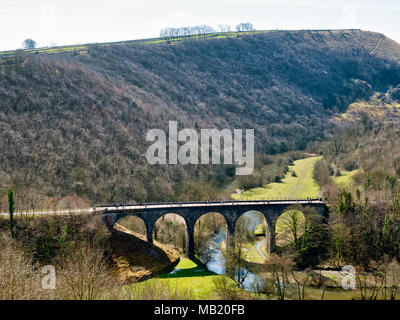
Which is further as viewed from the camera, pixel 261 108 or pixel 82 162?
pixel 261 108

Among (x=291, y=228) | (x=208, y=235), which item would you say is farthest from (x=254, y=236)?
(x=291, y=228)

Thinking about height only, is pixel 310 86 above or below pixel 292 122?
above

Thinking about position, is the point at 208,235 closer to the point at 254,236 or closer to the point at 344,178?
the point at 254,236

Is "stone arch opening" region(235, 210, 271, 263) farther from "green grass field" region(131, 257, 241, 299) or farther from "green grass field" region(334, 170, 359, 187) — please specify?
"green grass field" region(334, 170, 359, 187)

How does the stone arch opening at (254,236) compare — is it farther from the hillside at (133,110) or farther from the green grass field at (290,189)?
the hillside at (133,110)

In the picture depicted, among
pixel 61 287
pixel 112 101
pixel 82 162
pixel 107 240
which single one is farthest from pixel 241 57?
pixel 61 287

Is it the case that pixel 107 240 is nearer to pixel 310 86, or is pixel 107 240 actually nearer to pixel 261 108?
pixel 261 108
